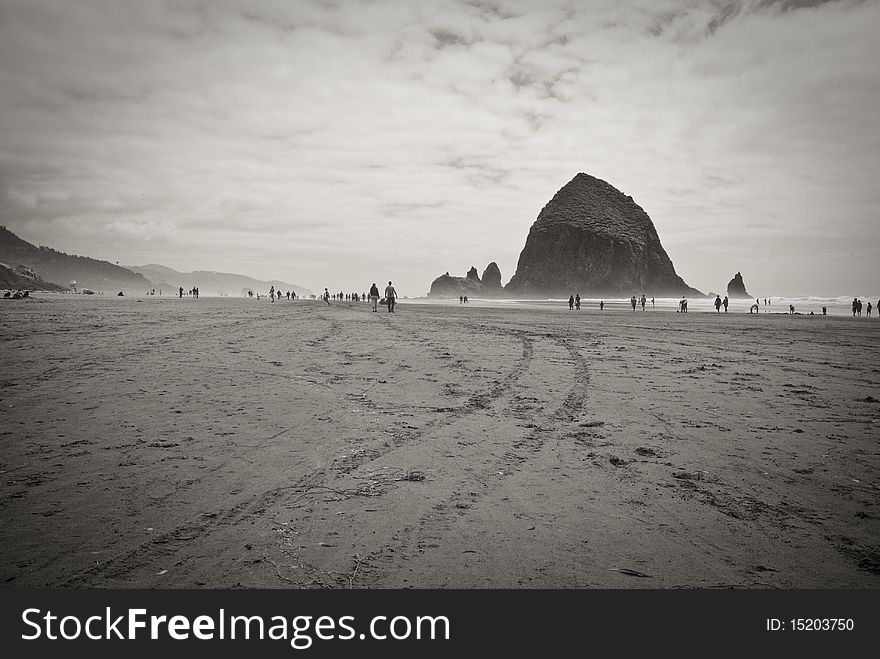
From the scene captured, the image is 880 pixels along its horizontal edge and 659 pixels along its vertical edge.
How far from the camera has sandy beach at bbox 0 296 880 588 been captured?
11.1 ft

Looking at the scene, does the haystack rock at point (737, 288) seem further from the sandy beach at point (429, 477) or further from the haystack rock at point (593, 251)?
the sandy beach at point (429, 477)

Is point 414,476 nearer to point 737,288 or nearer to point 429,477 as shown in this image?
point 429,477

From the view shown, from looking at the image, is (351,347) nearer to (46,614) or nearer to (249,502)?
(249,502)

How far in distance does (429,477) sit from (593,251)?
17904 centimetres

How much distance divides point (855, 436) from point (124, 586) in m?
8.80

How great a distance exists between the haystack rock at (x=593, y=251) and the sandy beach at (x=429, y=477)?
164263 mm

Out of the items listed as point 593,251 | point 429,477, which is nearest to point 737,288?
point 593,251

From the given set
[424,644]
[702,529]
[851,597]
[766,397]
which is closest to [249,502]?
[424,644]

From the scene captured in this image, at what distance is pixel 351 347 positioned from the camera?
1437cm

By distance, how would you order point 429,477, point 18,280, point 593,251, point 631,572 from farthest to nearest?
point 593,251 < point 18,280 < point 429,477 < point 631,572

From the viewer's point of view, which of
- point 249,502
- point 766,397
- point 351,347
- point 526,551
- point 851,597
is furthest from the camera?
point 351,347

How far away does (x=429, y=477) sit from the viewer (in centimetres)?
497

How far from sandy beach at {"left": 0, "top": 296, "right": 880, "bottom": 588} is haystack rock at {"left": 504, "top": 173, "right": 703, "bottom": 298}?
6467 inches

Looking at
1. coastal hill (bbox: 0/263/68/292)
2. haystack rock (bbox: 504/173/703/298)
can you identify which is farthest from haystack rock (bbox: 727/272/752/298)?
coastal hill (bbox: 0/263/68/292)
